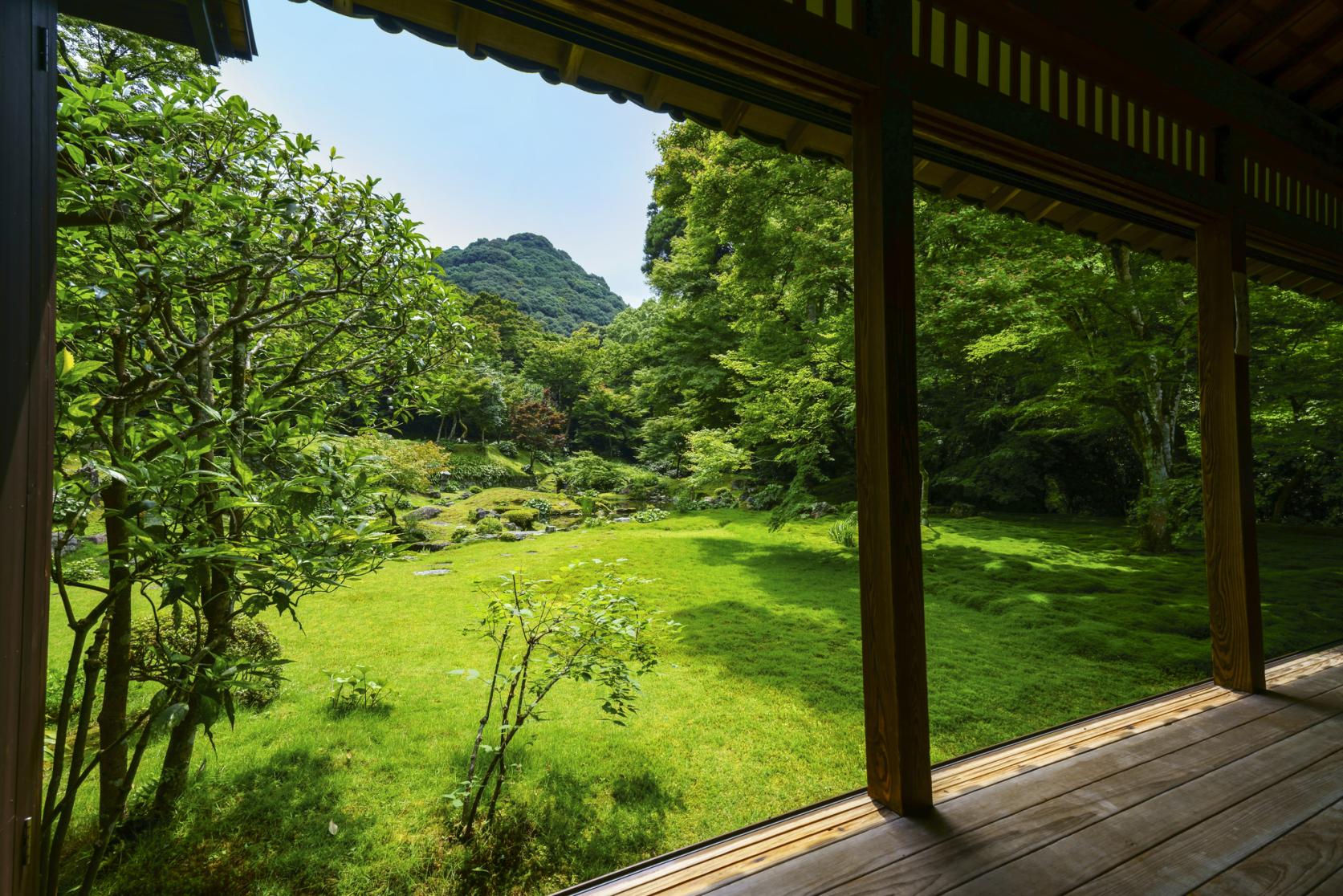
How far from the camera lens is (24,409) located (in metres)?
0.66

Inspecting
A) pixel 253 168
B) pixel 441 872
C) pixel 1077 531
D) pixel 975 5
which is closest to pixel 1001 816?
pixel 441 872

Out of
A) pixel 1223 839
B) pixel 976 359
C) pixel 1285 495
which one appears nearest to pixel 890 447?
pixel 1223 839

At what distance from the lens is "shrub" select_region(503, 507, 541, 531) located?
5.87m

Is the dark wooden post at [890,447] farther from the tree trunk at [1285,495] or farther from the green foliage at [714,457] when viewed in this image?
the tree trunk at [1285,495]

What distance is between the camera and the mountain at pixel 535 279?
909 cm

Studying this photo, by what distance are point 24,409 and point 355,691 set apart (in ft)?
6.62

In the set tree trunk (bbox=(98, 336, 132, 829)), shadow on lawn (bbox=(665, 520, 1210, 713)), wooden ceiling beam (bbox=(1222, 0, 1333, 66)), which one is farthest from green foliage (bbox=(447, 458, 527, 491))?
wooden ceiling beam (bbox=(1222, 0, 1333, 66))

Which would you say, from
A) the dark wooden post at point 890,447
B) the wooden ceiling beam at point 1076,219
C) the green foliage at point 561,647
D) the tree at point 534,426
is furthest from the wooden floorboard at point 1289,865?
the tree at point 534,426

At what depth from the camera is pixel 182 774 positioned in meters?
1.58

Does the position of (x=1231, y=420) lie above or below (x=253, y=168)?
below

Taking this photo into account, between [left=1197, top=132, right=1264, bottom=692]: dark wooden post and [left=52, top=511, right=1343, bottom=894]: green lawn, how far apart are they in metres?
1.06

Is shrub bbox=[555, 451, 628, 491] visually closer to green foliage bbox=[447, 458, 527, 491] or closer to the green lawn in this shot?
green foliage bbox=[447, 458, 527, 491]

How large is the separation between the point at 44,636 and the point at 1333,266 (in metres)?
4.54

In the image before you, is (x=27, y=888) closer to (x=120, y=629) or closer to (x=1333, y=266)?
(x=120, y=629)
